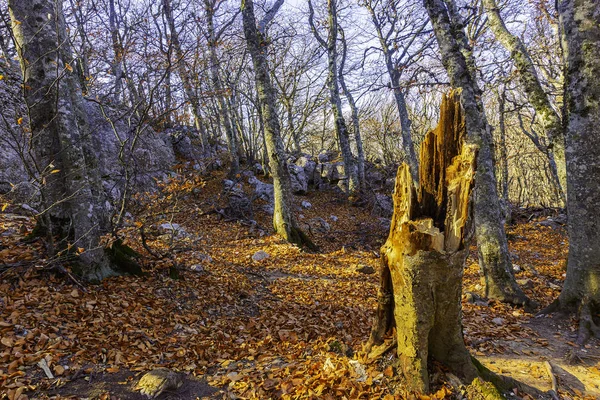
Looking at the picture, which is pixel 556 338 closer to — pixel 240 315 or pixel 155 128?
pixel 240 315

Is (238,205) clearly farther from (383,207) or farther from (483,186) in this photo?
(483,186)

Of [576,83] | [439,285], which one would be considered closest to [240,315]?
[439,285]

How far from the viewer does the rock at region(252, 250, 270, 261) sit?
805cm

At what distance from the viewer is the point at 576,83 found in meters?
4.43

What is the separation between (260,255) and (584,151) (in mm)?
6555

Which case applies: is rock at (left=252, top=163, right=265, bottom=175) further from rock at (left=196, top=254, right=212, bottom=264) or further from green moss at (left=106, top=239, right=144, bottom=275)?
green moss at (left=106, top=239, right=144, bottom=275)

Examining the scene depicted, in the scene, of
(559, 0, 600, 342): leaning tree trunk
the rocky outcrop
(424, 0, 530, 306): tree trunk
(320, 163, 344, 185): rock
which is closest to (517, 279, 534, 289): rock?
(424, 0, 530, 306): tree trunk

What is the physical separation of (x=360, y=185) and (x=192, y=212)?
9379 millimetres

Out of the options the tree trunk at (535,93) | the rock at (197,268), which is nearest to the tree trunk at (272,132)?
the rock at (197,268)

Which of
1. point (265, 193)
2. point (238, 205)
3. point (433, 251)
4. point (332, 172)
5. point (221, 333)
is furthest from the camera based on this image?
point (332, 172)

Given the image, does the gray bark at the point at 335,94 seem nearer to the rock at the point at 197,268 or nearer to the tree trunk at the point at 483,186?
the tree trunk at the point at 483,186

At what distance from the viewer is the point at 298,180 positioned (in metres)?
17.6

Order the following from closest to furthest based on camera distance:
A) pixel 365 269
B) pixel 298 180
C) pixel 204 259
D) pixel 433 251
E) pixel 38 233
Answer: pixel 433 251, pixel 38 233, pixel 204 259, pixel 365 269, pixel 298 180

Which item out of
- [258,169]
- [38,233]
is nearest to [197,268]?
[38,233]
